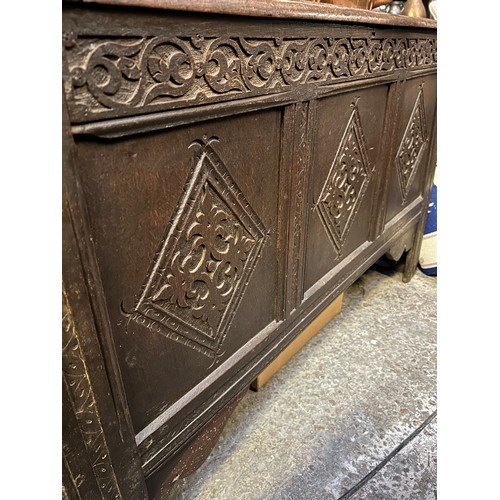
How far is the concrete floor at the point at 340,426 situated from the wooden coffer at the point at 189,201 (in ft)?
1.01

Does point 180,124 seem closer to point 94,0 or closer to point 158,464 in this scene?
point 94,0

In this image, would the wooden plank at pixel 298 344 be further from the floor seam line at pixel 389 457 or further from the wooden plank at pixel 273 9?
the wooden plank at pixel 273 9

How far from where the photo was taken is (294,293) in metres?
1.03

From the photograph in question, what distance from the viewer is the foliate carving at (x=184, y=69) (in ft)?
1.45

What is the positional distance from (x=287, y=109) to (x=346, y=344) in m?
1.07

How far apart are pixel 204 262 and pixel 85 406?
0.30 metres

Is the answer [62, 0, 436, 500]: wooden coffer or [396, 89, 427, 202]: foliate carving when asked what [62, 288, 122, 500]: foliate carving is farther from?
[396, 89, 427, 202]: foliate carving

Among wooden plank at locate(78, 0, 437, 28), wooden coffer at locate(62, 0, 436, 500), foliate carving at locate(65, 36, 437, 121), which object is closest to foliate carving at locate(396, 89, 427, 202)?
wooden coffer at locate(62, 0, 436, 500)

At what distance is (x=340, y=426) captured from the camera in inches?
47.6

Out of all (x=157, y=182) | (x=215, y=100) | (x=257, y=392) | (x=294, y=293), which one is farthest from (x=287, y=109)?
(x=257, y=392)

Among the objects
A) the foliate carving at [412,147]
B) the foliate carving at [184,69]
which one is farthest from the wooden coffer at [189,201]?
the foliate carving at [412,147]

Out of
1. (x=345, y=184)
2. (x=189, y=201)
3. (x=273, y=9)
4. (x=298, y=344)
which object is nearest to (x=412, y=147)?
(x=345, y=184)

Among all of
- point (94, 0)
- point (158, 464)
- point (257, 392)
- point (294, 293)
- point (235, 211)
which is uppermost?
point (94, 0)

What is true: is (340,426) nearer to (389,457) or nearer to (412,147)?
(389,457)
